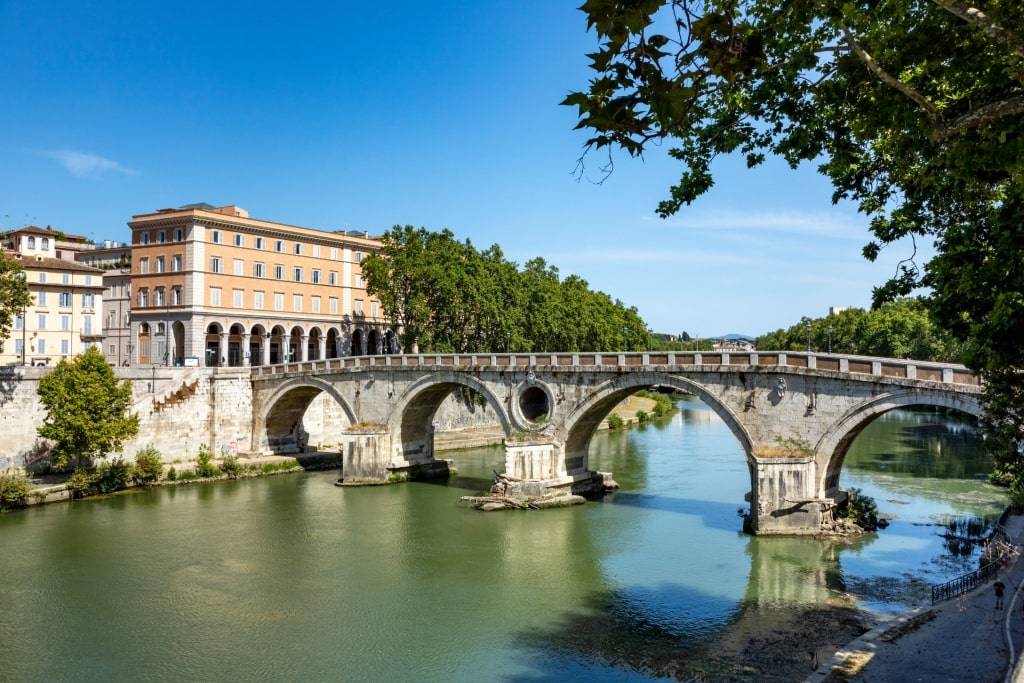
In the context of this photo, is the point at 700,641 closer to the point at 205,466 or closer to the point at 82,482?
the point at 82,482

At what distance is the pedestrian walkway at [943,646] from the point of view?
499 inches

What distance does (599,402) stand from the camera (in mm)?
31094

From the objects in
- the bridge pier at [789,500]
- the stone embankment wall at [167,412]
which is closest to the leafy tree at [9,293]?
the stone embankment wall at [167,412]

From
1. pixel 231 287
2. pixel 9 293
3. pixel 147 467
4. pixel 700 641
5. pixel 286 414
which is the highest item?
pixel 231 287

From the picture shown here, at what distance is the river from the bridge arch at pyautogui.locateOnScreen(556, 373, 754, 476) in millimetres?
2387

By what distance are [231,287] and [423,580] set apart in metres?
32.2

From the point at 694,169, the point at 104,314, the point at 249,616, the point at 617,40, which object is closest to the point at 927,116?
the point at 694,169

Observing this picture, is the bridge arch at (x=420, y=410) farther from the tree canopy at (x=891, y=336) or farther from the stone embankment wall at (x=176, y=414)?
the tree canopy at (x=891, y=336)

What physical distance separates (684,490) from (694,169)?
2620 centimetres

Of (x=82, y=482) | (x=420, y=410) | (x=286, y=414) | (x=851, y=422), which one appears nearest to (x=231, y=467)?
(x=286, y=414)

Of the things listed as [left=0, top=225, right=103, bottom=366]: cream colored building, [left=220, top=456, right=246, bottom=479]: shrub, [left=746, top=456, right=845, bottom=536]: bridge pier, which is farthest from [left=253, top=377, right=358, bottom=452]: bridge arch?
[left=746, top=456, right=845, bottom=536]: bridge pier

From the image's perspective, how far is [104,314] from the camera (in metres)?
55.2

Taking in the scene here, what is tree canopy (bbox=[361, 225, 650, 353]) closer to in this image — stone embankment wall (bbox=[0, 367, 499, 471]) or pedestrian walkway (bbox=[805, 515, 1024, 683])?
stone embankment wall (bbox=[0, 367, 499, 471])

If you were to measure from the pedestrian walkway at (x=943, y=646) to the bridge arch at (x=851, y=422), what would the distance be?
22.3 feet
